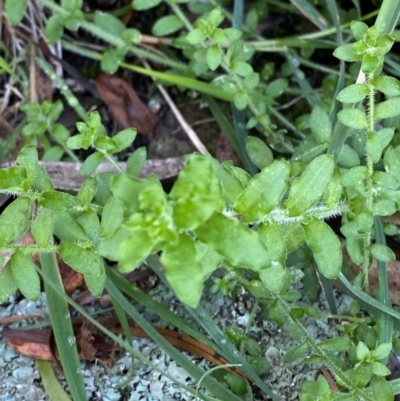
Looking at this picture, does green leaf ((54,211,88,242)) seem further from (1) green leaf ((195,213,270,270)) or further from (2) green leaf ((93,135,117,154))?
(1) green leaf ((195,213,270,270))

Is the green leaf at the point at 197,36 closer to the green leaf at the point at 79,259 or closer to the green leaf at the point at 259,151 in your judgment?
the green leaf at the point at 259,151

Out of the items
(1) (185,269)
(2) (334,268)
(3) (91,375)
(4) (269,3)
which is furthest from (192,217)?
(4) (269,3)

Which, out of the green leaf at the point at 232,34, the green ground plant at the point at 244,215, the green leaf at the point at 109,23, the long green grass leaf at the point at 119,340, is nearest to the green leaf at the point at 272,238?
the green ground plant at the point at 244,215

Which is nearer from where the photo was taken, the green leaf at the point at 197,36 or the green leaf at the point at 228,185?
the green leaf at the point at 228,185

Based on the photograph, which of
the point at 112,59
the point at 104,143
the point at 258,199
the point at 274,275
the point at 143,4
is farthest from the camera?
the point at 112,59

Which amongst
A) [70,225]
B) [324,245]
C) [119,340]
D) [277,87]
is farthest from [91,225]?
[277,87]

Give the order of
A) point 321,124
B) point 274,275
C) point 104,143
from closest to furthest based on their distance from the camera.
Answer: point 274,275 < point 104,143 < point 321,124

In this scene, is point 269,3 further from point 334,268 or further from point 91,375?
point 91,375

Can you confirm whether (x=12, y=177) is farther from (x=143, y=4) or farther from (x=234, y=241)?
(x=143, y=4)
